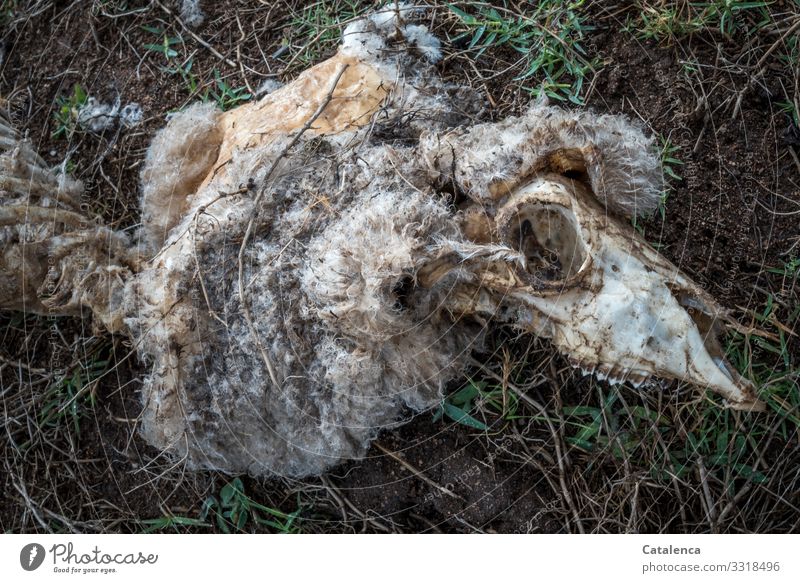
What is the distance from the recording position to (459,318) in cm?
165

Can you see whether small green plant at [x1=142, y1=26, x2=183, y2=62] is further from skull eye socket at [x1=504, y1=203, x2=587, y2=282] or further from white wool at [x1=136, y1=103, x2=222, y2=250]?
skull eye socket at [x1=504, y1=203, x2=587, y2=282]

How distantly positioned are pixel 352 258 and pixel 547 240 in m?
0.44

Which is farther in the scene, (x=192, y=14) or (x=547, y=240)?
(x=192, y=14)

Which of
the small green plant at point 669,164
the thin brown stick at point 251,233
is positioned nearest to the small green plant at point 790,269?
the small green plant at point 669,164

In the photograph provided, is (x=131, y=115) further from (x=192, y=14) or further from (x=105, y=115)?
(x=192, y=14)

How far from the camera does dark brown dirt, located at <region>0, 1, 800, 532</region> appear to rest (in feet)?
5.72

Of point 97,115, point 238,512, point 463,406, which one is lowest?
point 238,512

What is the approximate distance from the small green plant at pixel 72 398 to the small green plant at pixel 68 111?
0.79 metres

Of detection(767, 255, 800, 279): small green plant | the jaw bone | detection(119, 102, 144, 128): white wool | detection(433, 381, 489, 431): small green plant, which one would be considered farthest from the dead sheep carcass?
detection(767, 255, 800, 279): small green plant

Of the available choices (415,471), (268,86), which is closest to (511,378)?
(415,471)

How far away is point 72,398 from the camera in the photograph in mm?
2168

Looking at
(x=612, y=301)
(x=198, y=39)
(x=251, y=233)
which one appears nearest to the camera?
(x=612, y=301)

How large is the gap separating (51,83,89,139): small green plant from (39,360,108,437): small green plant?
0.79 meters

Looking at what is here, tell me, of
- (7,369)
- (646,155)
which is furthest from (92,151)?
(646,155)
